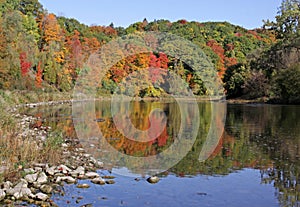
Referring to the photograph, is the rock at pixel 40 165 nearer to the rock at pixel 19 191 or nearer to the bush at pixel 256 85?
the rock at pixel 19 191

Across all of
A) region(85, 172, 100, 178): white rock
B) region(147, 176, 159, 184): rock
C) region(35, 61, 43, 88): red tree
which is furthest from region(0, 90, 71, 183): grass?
region(35, 61, 43, 88): red tree

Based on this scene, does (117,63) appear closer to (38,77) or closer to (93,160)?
(38,77)

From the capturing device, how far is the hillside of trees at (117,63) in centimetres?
3610

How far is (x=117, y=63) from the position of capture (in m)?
49.0

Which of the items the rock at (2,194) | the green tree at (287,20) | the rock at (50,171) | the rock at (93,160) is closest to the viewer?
the rock at (2,194)

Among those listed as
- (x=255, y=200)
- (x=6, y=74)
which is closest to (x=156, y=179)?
(x=255, y=200)

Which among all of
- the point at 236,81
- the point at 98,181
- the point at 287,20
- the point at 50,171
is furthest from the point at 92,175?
the point at 236,81

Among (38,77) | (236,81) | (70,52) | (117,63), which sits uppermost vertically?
(70,52)

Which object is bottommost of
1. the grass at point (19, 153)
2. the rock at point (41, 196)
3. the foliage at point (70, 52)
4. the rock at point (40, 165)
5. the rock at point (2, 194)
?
the rock at point (41, 196)

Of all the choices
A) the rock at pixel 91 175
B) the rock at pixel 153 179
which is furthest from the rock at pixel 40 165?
the rock at pixel 153 179

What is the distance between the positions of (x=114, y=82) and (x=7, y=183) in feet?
154

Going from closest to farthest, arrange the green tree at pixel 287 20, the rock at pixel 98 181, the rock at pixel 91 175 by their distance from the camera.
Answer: the rock at pixel 98 181 → the rock at pixel 91 175 → the green tree at pixel 287 20

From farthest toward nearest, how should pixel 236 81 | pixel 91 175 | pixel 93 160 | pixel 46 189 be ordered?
pixel 236 81, pixel 93 160, pixel 91 175, pixel 46 189

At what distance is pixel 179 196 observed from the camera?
6.82 m
